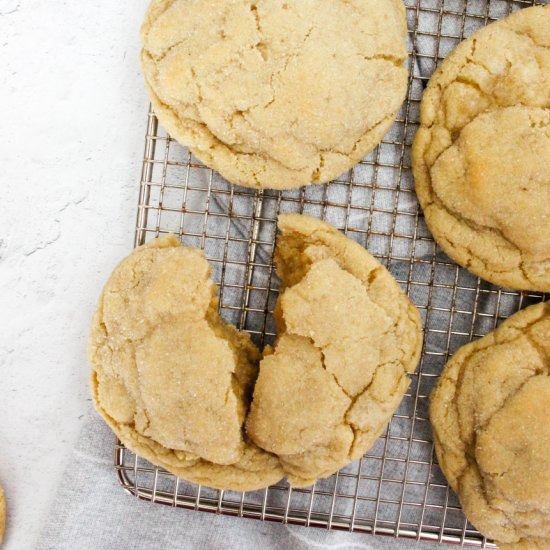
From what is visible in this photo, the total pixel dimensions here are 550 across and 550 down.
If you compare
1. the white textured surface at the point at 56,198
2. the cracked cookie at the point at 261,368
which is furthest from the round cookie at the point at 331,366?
the white textured surface at the point at 56,198

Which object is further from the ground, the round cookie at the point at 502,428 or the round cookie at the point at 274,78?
the round cookie at the point at 274,78

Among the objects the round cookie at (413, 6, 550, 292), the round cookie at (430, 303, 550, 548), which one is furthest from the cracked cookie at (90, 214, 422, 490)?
the round cookie at (413, 6, 550, 292)

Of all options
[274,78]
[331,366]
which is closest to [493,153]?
[274,78]

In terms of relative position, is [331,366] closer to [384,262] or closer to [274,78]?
[384,262]

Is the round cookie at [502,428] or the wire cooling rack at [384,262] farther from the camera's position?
the wire cooling rack at [384,262]

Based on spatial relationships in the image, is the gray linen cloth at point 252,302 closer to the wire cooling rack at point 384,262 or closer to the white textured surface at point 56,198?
the wire cooling rack at point 384,262

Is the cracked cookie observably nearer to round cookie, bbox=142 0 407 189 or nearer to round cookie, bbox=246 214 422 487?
round cookie, bbox=246 214 422 487

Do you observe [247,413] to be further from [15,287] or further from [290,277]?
[15,287]
